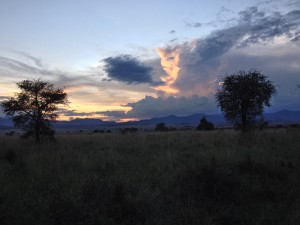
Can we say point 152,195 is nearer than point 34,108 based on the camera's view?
Yes

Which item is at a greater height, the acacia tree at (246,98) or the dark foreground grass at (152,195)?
the acacia tree at (246,98)

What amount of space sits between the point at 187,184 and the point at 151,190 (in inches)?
42.9

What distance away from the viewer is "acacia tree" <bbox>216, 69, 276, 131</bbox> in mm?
31375

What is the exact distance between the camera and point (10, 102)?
31.0m

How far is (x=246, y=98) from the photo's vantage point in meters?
31.3

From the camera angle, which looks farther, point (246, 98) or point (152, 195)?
point (246, 98)

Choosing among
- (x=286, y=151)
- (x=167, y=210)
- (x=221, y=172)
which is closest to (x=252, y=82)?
(x=286, y=151)

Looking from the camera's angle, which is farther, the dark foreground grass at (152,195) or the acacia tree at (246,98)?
the acacia tree at (246,98)

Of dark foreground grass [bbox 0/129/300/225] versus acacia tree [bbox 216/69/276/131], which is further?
acacia tree [bbox 216/69/276/131]

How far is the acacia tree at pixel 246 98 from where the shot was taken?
1235 inches

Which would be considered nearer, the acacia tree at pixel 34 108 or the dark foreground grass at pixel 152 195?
the dark foreground grass at pixel 152 195

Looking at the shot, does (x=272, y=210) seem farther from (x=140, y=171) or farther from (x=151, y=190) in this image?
(x=140, y=171)

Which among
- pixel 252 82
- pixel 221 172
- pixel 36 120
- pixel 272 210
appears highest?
pixel 252 82

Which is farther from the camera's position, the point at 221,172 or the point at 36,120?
the point at 36,120
